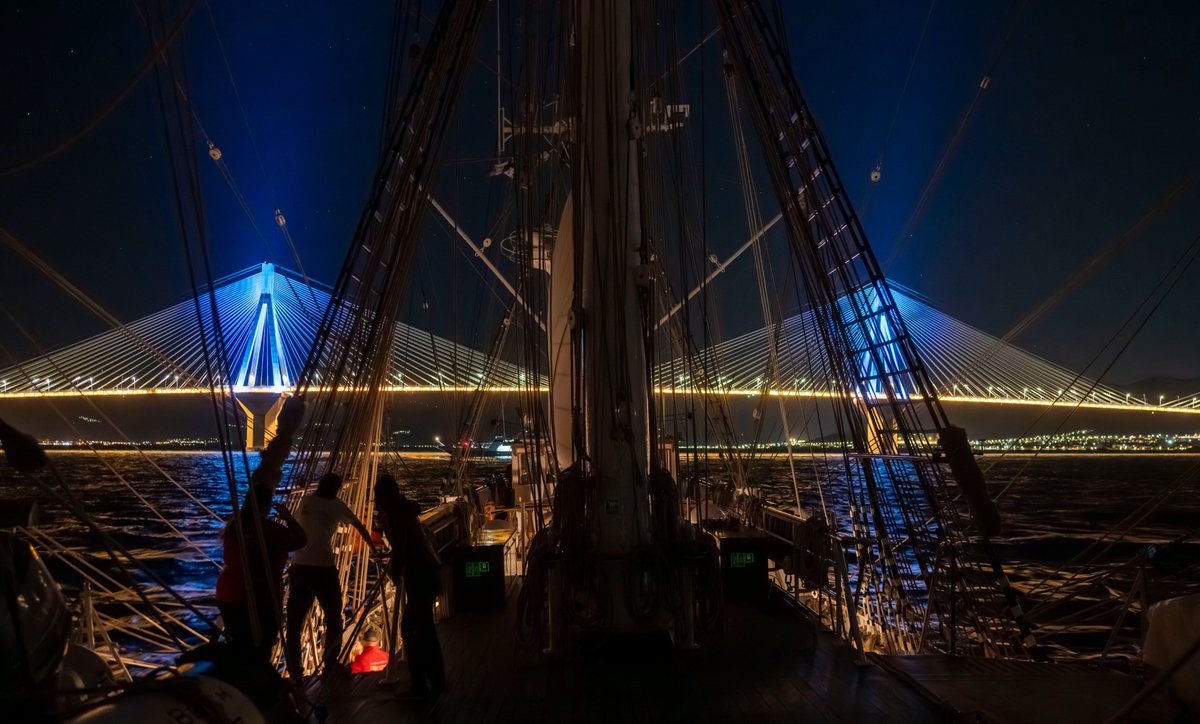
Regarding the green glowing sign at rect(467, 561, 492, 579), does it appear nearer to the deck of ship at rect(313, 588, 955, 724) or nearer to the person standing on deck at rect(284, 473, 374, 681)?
Result: the deck of ship at rect(313, 588, 955, 724)

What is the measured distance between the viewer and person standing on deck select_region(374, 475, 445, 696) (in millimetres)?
4418

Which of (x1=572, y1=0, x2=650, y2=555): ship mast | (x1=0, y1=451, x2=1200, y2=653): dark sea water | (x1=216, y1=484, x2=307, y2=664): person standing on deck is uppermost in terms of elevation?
(x1=572, y1=0, x2=650, y2=555): ship mast

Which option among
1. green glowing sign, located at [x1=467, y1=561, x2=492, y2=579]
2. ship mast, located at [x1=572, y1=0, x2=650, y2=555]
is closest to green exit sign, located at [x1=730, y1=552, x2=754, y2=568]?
ship mast, located at [x1=572, y1=0, x2=650, y2=555]

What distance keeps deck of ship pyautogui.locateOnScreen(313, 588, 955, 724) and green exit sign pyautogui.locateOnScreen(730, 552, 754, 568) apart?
4.03 ft

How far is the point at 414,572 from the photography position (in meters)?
4.43

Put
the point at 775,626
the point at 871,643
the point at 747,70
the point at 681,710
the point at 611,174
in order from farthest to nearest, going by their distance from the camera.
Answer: the point at 871,643 → the point at 747,70 → the point at 775,626 → the point at 611,174 → the point at 681,710

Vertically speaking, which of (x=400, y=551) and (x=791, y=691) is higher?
(x=400, y=551)

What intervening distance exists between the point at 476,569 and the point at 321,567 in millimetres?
2167

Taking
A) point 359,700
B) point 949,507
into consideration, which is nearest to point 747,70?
Result: point 949,507

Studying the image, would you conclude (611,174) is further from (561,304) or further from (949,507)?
(949,507)

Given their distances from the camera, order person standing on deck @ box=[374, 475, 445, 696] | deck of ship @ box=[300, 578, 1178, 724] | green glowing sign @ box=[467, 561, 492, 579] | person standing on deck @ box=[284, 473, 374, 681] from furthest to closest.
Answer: green glowing sign @ box=[467, 561, 492, 579] < person standing on deck @ box=[284, 473, 374, 681] < person standing on deck @ box=[374, 475, 445, 696] < deck of ship @ box=[300, 578, 1178, 724]

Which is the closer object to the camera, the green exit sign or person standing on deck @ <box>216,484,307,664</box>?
person standing on deck @ <box>216,484,307,664</box>

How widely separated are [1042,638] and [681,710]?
10.7 m

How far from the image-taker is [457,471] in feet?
37.6
